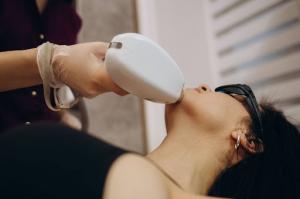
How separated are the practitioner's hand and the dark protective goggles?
0.34m

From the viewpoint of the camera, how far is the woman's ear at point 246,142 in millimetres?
920

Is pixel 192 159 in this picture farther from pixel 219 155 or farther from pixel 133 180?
pixel 133 180

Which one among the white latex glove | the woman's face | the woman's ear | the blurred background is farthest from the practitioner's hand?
the blurred background

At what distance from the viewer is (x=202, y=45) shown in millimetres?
1702

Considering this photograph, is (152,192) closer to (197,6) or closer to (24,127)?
(24,127)

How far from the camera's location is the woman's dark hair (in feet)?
2.86

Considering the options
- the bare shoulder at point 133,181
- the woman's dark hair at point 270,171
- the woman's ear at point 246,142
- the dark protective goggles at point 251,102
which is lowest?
the woman's dark hair at point 270,171

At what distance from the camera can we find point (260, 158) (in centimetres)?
93

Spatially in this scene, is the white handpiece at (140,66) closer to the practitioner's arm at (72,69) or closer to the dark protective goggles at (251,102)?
the practitioner's arm at (72,69)

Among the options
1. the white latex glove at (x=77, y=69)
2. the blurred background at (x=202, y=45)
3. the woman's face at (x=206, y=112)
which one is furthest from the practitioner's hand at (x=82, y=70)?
the blurred background at (x=202, y=45)

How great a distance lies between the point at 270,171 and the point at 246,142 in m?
0.09

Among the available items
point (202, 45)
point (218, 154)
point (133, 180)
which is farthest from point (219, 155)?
point (202, 45)

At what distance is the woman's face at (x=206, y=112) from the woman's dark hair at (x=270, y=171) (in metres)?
0.09

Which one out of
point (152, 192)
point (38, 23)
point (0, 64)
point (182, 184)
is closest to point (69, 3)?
point (38, 23)
